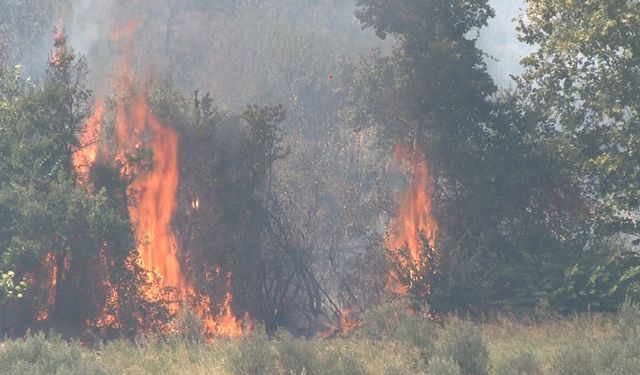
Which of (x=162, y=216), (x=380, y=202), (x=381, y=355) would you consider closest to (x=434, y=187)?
(x=380, y=202)

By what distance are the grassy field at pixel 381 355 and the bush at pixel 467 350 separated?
2 centimetres

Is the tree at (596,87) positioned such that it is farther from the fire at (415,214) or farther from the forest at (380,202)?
the fire at (415,214)

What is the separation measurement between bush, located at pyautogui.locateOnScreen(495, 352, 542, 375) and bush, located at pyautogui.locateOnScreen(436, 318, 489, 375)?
12.2 inches

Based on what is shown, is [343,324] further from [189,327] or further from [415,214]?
[189,327]

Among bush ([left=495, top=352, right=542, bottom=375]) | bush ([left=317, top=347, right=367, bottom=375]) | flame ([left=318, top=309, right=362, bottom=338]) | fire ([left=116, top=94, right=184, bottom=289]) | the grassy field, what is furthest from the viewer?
flame ([left=318, top=309, right=362, bottom=338])

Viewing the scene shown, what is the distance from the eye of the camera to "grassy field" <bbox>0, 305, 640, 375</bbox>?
1377 cm

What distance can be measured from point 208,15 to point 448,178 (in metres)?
43.9

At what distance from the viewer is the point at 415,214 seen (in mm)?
30281

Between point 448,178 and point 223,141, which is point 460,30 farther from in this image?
point 223,141

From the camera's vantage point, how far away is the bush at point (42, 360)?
14184 mm

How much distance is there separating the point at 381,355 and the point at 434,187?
47.7 feet

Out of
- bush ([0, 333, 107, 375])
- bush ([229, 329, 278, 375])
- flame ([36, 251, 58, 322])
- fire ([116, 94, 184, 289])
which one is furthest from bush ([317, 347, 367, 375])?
flame ([36, 251, 58, 322])

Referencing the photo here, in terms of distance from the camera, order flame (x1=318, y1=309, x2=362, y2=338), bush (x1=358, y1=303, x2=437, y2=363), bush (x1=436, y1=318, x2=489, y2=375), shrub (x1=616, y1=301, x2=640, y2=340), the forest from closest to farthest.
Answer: bush (x1=436, y1=318, x2=489, y2=375)
shrub (x1=616, y1=301, x2=640, y2=340)
bush (x1=358, y1=303, x2=437, y2=363)
the forest
flame (x1=318, y1=309, x2=362, y2=338)

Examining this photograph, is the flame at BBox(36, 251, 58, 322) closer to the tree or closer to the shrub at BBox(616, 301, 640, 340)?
the tree
